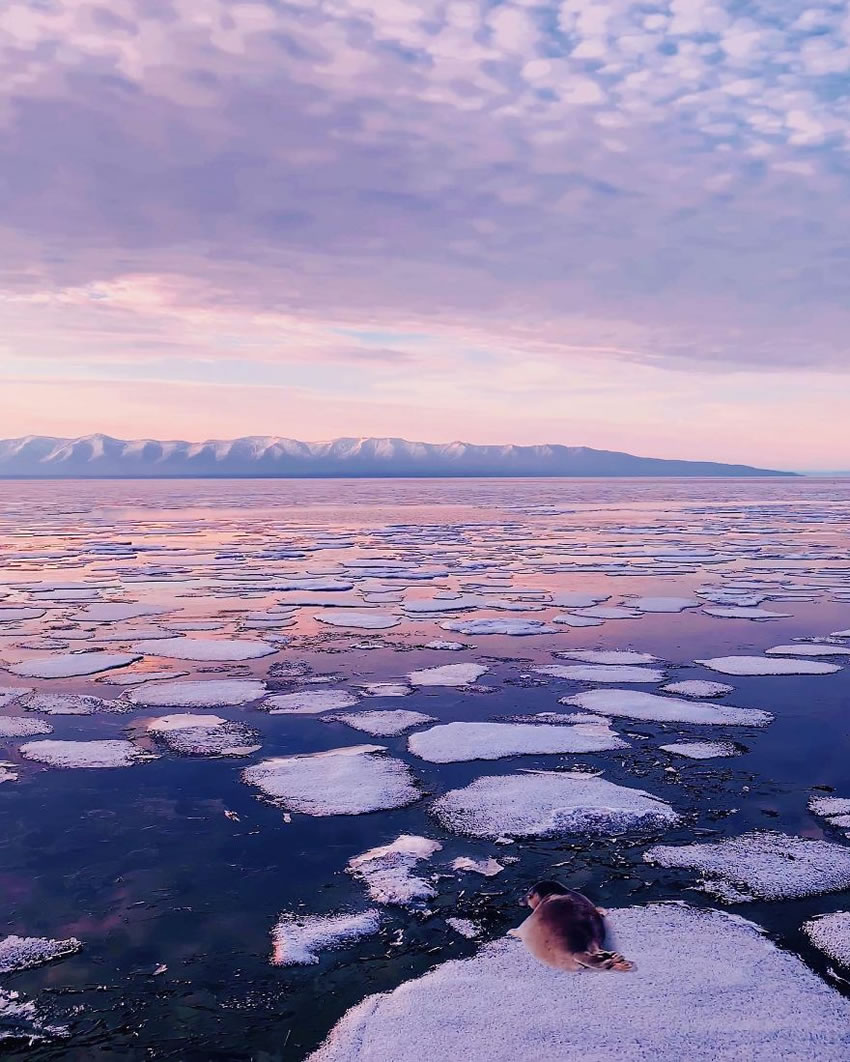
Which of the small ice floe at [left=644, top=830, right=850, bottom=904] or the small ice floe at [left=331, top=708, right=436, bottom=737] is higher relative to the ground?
the small ice floe at [left=644, top=830, right=850, bottom=904]

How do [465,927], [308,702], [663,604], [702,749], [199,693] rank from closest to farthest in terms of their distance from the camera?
[465,927]
[702,749]
[308,702]
[199,693]
[663,604]

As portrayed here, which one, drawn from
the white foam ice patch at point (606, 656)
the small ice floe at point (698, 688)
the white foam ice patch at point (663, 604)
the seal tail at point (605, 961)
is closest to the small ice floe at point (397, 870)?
the seal tail at point (605, 961)

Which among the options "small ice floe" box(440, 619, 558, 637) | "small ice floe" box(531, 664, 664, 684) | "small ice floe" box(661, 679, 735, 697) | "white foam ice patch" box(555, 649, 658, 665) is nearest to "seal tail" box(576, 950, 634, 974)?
"small ice floe" box(661, 679, 735, 697)

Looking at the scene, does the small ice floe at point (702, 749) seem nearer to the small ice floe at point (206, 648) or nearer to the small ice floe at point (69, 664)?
the small ice floe at point (206, 648)

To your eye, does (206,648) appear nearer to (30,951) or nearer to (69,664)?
(69,664)

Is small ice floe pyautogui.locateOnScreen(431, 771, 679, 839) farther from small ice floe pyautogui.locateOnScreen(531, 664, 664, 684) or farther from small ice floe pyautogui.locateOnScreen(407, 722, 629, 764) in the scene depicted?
small ice floe pyautogui.locateOnScreen(531, 664, 664, 684)

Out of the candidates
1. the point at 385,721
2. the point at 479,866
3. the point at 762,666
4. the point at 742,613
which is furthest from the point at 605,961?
the point at 742,613

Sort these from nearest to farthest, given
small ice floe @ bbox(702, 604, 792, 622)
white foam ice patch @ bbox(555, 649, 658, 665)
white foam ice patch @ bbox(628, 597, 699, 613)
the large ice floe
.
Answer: the large ice floe, white foam ice patch @ bbox(555, 649, 658, 665), small ice floe @ bbox(702, 604, 792, 622), white foam ice patch @ bbox(628, 597, 699, 613)
